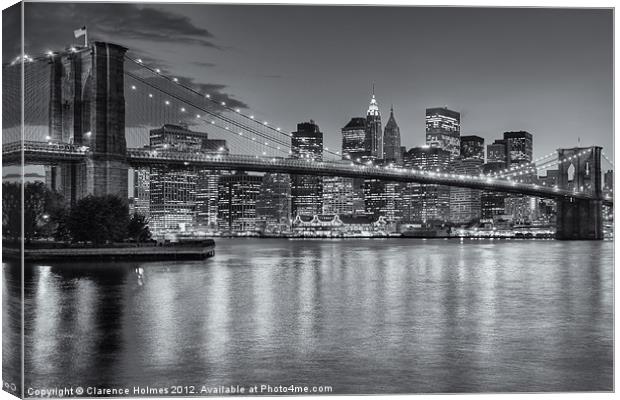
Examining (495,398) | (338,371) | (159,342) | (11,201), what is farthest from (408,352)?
(11,201)

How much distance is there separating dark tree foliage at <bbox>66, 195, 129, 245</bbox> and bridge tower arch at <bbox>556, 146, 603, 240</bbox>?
16279 mm

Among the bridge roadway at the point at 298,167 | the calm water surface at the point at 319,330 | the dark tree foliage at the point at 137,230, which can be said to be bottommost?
the calm water surface at the point at 319,330

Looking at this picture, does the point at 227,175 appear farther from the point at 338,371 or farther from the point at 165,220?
the point at 338,371

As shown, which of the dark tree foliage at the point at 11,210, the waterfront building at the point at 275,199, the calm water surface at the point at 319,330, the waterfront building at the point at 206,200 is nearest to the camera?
the dark tree foliage at the point at 11,210

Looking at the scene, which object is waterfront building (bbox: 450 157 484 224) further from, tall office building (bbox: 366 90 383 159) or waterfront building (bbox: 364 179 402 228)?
tall office building (bbox: 366 90 383 159)

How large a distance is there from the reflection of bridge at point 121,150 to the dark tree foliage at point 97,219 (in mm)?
952

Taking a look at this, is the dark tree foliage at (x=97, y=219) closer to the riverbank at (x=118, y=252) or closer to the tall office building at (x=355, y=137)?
the riverbank at (x=118, y=252)

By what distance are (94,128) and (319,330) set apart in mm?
17081

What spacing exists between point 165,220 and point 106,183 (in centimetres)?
1311

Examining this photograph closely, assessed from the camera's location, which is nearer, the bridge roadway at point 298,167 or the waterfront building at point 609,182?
the waterfront building at point 609,182

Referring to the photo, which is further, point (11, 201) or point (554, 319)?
point (554, 319)

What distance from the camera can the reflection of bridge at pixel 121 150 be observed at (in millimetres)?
21953

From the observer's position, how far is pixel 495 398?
275 inches

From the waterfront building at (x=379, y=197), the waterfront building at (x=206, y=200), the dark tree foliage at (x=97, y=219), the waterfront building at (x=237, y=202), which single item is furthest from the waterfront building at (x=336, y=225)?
the dark tree foliage at (x=97, y=219)
